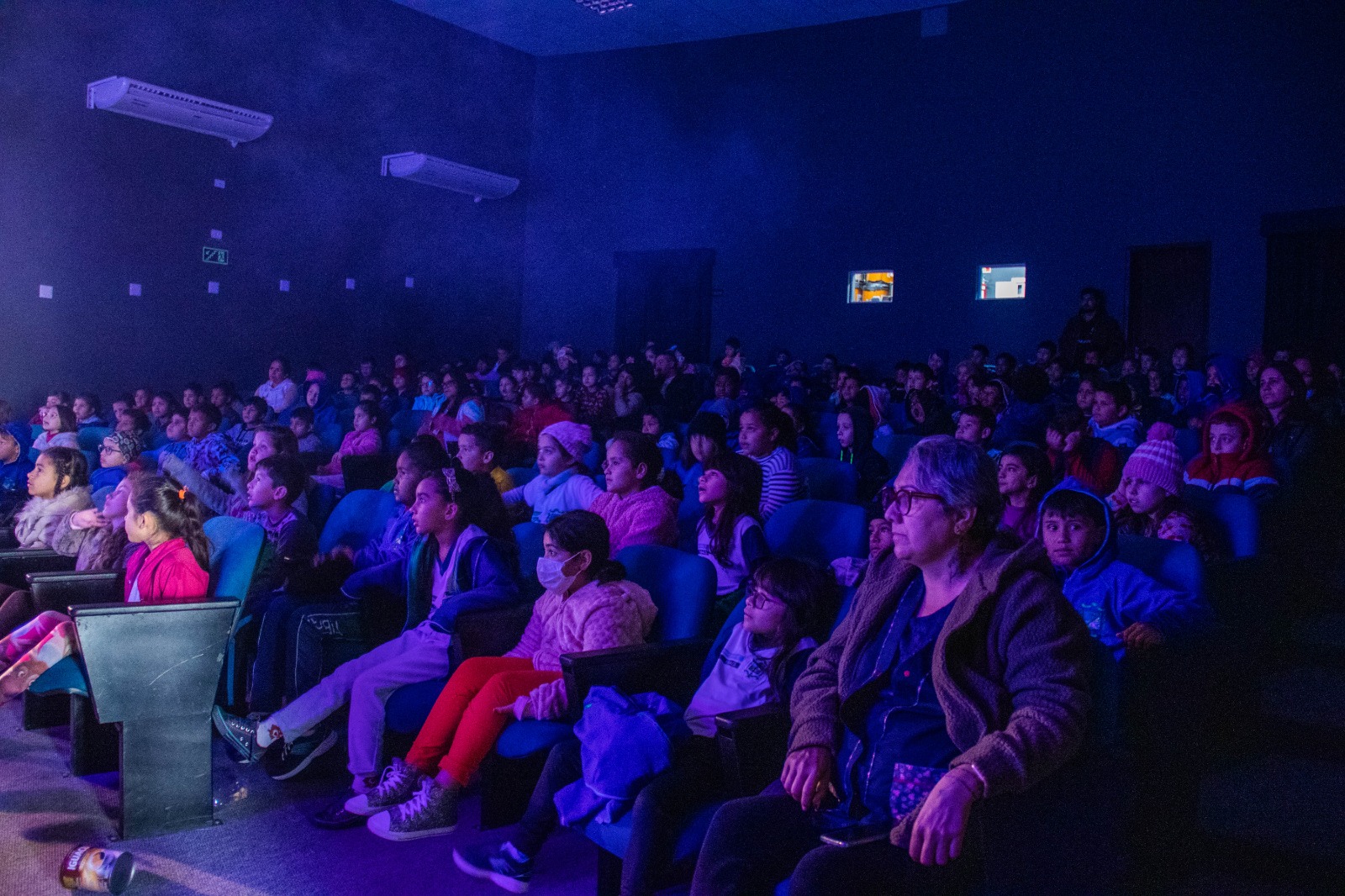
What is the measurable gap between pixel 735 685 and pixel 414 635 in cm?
120

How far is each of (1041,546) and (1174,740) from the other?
84 cm

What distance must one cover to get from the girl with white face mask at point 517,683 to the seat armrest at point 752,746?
0.62m

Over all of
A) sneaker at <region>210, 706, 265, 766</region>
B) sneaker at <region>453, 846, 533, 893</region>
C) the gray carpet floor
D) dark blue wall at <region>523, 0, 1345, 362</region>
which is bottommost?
the gray carpet floor

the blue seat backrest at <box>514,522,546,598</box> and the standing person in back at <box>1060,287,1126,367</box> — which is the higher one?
the standing person in back at <box>1060,287,1126,367</box>

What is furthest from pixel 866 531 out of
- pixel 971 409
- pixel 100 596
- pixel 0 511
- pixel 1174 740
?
pixel 0 511

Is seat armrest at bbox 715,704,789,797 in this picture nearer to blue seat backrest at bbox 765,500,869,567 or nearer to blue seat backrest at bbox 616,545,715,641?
blue seat backrest at bbox 616,545,715,641

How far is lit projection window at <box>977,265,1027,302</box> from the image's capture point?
981 cm

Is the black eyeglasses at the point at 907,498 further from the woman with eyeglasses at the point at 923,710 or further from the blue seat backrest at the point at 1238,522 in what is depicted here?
the blue seat backrest at the point at 1238,522

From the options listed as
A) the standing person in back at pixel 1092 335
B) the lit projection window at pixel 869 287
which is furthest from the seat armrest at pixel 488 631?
the lit projection window at pixel 869 287

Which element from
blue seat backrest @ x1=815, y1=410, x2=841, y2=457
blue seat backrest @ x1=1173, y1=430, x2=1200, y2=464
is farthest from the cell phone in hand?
blue seat backrest @ x1=815, y1=410, x2=841, y2=457

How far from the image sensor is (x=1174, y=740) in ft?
7.95

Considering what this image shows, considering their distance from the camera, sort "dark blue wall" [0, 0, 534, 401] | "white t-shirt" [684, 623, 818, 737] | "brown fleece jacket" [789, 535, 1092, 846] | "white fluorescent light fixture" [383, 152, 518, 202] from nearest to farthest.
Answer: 1. "brown fleece jacket" [789, 535, 1092, 846]
2. "white t-shirt" [684, 623, 818, 737]
3. "dark blue wall" [0, 0, 534, 401]
4. "white fluorescent light fixture" [383, 152, 518, 202]

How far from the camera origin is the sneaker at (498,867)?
2605 mm

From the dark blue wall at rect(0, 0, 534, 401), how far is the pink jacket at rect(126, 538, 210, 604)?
6.99 m
